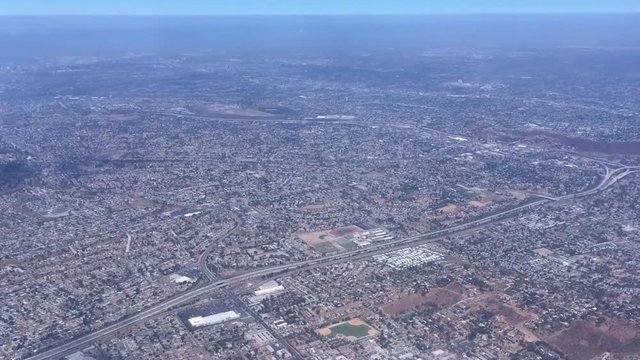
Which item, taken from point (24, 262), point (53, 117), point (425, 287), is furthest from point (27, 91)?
point (425, 287)

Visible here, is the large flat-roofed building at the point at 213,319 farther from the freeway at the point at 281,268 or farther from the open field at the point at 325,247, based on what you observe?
the open field at the point at 325,247

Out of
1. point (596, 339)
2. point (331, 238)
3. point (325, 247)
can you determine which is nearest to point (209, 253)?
point (325, 247)

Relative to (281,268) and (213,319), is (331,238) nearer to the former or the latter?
(281,268)

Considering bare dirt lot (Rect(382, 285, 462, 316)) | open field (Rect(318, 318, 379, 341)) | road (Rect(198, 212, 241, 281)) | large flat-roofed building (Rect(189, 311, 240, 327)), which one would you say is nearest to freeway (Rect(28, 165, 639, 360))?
road (Rect(198, 212, 241, 281))

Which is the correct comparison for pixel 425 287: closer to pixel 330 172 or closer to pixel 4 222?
pixel 330 172

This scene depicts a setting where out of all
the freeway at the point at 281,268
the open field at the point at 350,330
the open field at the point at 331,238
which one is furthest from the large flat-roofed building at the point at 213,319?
the open field at the point at 331,238

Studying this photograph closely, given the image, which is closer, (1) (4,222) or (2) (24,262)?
(2) (24,262)

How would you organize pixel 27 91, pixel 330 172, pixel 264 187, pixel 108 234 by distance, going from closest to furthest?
1. pixel 108 234
2. pixel 264 187
3. pixel 330 172
4. pixel 27 91
